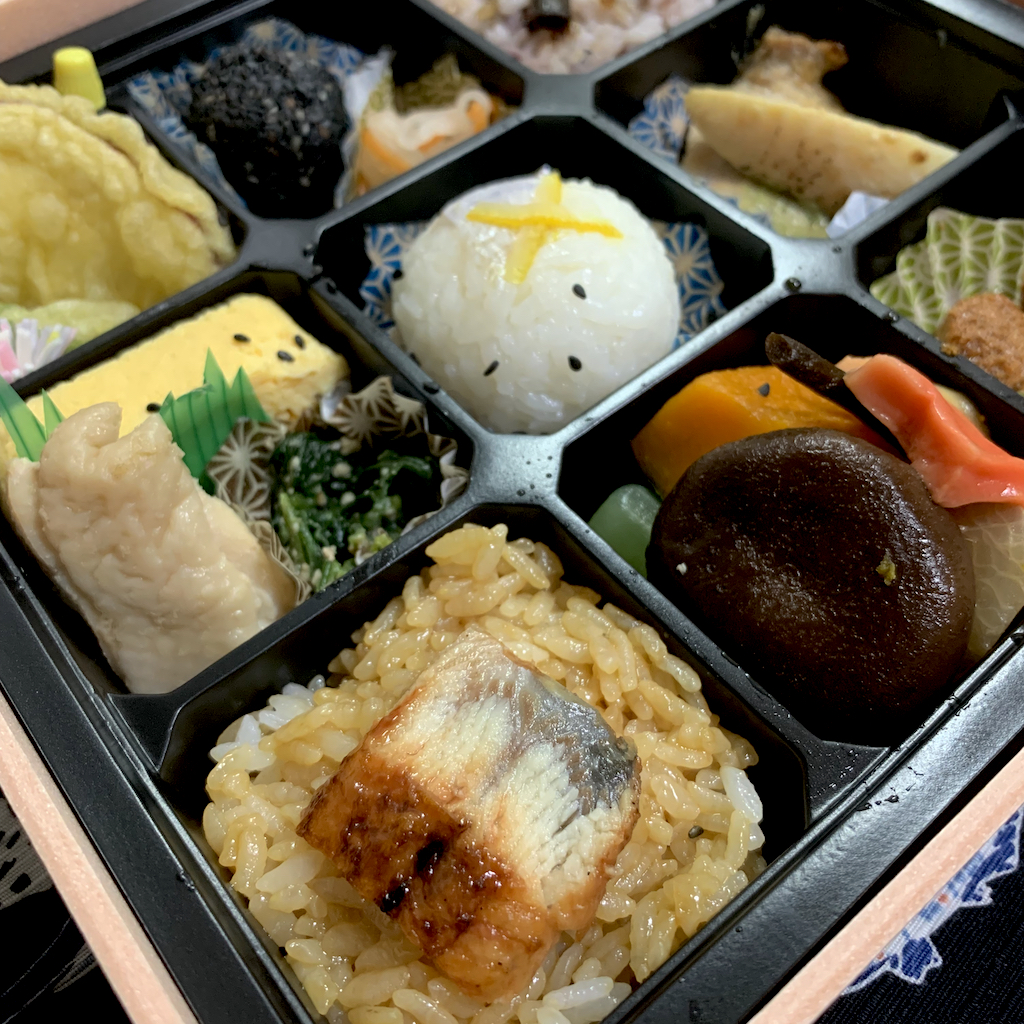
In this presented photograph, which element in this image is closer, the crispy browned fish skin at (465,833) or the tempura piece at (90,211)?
the crispy browned fish skin at (465,833)

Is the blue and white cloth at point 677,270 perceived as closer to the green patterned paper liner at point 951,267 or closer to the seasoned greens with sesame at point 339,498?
the green patterned paper liner at point 951,267

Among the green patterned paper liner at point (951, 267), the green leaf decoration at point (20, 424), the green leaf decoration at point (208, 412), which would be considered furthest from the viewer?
the green patterned paper liner at point (951, 267)

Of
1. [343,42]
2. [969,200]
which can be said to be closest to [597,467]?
[969,200]

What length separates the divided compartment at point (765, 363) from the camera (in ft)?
5.35

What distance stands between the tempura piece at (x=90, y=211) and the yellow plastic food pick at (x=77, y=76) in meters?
0.20

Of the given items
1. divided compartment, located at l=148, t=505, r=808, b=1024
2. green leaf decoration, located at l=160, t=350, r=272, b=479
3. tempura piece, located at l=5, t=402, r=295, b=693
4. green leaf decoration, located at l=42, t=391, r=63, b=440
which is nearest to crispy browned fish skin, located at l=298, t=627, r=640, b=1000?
divided compartment, located at l=148, t=505, r=808, b=1024

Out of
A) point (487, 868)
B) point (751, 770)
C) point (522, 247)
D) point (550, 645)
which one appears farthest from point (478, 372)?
point (487, 868)

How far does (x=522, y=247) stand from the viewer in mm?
1814

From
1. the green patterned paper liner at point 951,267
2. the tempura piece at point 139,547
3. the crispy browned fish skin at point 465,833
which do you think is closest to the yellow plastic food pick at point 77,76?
the tempura piece at point 139,547

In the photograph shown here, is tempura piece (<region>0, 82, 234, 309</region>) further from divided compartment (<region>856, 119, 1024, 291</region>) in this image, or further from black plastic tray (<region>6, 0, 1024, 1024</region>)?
divided compartment (<region>856, 119, 1024, 291</region>)

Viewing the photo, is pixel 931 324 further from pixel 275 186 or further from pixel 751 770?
pixel 275 186

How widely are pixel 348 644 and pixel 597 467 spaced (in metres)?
0.64

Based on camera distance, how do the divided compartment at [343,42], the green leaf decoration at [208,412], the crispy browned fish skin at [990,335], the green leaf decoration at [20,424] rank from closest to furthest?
1. the green leaf decoration at [20,424]
2. the green leaf decoration at [208,412]
3. the crispy browned fish skin at [990,335]
4. the divided compartment at [343,42]

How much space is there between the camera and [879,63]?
2.40 metres
